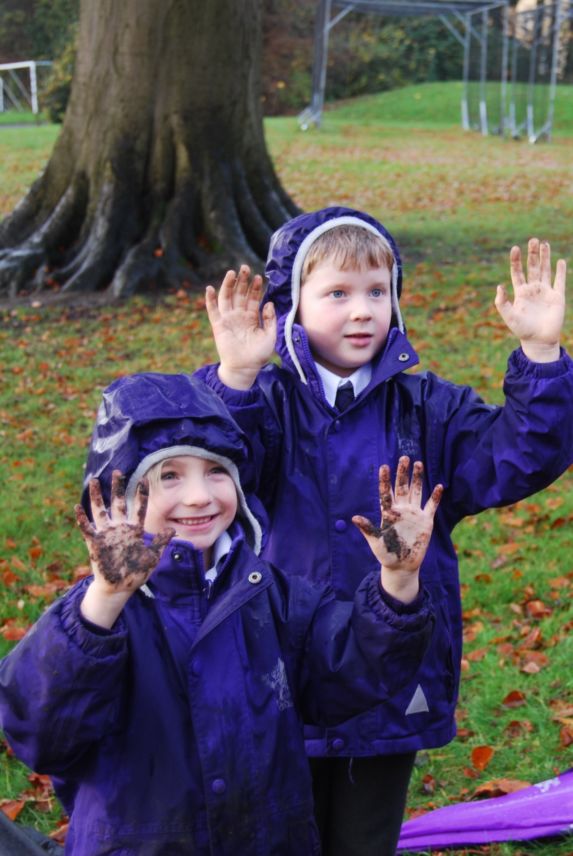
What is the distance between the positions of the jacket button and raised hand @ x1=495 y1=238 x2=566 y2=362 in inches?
50.8

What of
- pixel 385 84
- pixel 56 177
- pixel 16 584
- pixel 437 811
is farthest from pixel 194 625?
pixel 385 84

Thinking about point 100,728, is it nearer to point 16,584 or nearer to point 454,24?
point 16,584

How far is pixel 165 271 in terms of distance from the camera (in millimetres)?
10445

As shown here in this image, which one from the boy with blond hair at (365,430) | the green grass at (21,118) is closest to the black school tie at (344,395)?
the boy with blond hair at (365,430)

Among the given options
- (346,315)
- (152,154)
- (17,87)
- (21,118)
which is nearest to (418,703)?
(346,315)

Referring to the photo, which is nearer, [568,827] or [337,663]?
[337,663]

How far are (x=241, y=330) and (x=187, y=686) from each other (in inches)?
42.5

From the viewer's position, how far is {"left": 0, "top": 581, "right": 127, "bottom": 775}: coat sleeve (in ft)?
6.54

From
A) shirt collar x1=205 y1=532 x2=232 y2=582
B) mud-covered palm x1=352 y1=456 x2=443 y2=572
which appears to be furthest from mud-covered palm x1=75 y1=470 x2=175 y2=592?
mud-covered palm x1=352 y1=456 x2=443 y2=572

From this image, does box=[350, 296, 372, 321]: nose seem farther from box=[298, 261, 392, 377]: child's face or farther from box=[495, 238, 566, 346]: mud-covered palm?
box=[495, 238, 566, 346]: mud-covered palm

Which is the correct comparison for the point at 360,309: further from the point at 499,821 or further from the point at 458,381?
the point at 458,381

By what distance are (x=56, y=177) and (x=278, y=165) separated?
398 inches

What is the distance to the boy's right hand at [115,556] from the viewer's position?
6.50ft

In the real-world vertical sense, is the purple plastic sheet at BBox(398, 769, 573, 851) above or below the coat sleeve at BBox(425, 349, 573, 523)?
below
